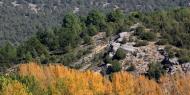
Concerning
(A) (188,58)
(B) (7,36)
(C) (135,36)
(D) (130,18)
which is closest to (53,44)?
(D) (130,18)

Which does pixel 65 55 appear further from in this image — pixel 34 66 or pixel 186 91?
pixel 186 91

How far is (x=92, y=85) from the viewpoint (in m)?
56.8

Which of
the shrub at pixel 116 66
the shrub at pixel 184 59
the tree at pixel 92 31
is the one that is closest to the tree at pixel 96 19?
the tree at pixel 92 31

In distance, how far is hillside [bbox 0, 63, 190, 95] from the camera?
53.6m

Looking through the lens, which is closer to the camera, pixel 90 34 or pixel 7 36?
pixel 90 34

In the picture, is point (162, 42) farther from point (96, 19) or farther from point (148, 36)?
point (96, 19)

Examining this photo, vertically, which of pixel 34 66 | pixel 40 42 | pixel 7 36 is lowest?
pixel 7 36

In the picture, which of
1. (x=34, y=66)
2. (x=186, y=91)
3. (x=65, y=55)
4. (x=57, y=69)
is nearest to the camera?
(x=186, y=91)

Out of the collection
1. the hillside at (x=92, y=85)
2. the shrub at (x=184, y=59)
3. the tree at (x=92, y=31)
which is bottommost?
the tree at (x=92, y=31)

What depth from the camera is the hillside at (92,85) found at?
5362cm

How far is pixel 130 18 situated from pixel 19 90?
47.3m

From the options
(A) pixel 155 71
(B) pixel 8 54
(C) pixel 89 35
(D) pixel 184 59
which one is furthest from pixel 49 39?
(D) pixel 184 59

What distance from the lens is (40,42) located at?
326ft

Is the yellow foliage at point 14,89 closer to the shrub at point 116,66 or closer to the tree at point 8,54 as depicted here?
the shrub at point 116,66
